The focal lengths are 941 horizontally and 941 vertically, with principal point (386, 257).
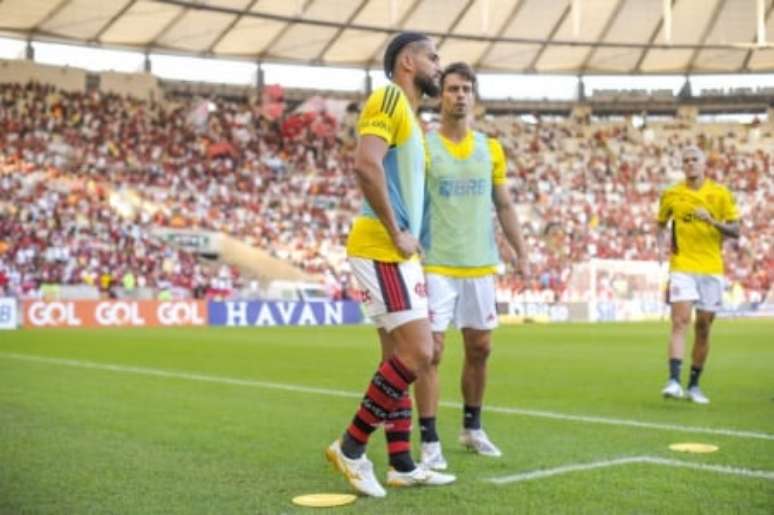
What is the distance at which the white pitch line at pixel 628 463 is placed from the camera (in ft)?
15.5

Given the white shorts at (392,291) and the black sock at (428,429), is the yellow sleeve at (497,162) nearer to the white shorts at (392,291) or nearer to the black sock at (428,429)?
the white shorts at (392,291)

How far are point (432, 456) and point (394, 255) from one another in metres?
1.23

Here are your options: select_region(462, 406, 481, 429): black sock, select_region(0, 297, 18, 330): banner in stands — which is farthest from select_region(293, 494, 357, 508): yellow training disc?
select_region(0, 297, 18, 330): banner in stands

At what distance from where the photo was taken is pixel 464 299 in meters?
5.58

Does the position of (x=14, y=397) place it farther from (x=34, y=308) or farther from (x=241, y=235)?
(x=241, y=235)

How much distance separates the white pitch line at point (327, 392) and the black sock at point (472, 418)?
154cm

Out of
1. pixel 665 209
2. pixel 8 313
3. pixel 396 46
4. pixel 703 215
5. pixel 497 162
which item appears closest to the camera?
pixel 396 46

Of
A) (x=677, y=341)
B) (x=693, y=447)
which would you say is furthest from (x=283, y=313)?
(x=693, y=447)

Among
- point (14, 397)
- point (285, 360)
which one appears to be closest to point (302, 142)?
point (285, 360)

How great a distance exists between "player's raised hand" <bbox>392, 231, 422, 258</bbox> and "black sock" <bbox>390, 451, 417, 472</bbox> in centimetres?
103

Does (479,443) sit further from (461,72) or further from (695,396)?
(695,396)

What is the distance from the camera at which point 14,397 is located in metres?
8.52

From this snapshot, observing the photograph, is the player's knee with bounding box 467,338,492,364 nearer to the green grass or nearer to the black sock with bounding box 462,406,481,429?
the black sock with bounding box 462,406,481,429

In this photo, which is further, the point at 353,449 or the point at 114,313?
the point at 114,313
